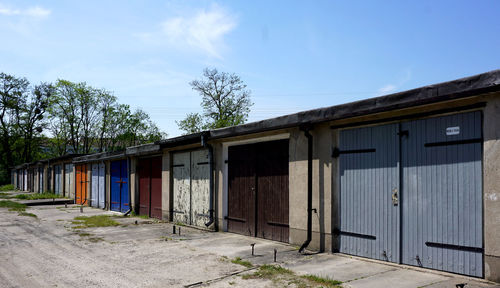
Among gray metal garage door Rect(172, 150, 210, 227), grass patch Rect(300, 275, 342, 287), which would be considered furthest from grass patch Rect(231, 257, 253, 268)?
gray metal garage door Rect(172, 150, 210, 227)

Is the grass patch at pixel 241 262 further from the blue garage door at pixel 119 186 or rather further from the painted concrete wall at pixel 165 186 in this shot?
the blue garage door at pixel 119 186

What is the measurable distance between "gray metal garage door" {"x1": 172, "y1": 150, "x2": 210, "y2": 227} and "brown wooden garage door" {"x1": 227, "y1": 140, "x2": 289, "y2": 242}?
1.25 meters

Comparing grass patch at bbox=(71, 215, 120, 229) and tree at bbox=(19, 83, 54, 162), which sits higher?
tree at bbox=(19, 83, 54, 162)

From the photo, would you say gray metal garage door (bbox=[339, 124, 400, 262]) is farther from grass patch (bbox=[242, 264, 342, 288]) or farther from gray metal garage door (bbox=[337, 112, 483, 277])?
grass patch (bbox=[242, 264, 342, 288])

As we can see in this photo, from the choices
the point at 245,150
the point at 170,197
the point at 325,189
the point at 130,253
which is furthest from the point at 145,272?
the point at 170,197

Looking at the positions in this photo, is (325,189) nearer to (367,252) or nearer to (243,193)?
(367,252)

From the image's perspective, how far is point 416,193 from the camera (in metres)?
6.56

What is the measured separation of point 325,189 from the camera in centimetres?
807

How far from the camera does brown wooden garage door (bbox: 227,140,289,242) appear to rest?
30.6ft

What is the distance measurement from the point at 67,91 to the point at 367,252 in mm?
49594

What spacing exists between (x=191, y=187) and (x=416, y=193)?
8.09 m

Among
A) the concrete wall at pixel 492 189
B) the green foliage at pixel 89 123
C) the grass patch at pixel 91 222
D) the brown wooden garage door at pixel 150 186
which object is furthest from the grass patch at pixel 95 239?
the green foliage at pixel 89 123

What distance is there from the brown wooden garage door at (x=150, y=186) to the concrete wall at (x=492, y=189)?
11.8m

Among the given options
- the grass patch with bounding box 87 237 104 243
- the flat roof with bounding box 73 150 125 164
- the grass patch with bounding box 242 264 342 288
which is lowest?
the grass patch with bounding box 87 237 104 243
